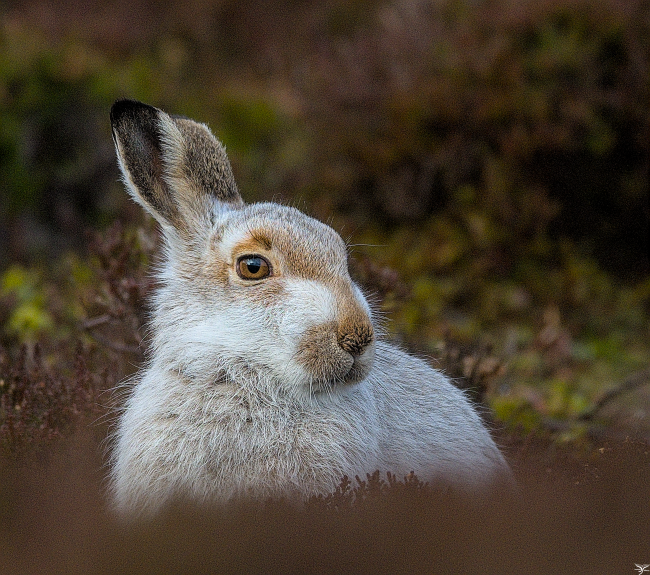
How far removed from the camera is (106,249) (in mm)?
5523

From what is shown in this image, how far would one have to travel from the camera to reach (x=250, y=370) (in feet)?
12.2

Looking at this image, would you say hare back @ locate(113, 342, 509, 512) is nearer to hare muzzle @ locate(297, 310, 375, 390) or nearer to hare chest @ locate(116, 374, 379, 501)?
hare chest @ locate(116, 374, 379, 501)

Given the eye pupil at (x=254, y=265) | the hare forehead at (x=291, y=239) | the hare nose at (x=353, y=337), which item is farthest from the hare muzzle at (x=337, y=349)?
the eye pupil at (x=254, y=265)

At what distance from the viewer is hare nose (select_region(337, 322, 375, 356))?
3.42 metres

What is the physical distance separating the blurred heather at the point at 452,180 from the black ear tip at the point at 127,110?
63.0 inches

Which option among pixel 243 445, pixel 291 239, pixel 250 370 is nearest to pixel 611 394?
pixel 291 239

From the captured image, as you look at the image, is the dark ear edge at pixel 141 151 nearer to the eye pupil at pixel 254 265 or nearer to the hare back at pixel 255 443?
the eye pupil at pixel 254 265

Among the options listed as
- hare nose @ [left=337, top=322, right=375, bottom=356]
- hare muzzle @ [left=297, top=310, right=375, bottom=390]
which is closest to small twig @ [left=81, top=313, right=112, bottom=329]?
hare muzzle @ [left=297, top=310, right=375, bottom=390]

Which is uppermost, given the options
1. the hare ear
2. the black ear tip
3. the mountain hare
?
the black ear tip

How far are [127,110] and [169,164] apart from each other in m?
0.35

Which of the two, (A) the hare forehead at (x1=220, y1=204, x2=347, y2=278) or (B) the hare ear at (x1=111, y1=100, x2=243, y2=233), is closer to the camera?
(A) the hare forehead at (x1=220, y1=204, x2=347, y2=278)

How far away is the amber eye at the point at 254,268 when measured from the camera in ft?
12.5

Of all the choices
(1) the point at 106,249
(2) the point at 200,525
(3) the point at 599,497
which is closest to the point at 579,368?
(1) the point at 106,249

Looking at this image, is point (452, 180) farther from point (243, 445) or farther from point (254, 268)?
point (243, 445)
